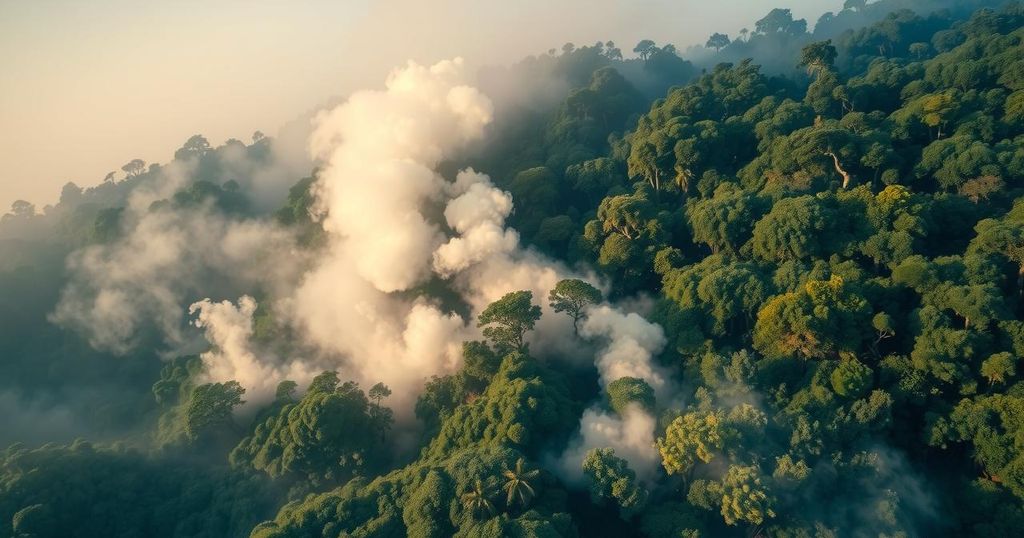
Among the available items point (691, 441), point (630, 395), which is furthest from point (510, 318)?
point (691, 441)

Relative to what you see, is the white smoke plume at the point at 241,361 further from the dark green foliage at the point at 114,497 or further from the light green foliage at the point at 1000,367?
the light green foliage at the point at 1000,367

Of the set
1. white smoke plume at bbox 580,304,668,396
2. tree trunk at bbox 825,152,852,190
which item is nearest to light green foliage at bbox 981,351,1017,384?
white smoke plume at bbox 580,304,668,396

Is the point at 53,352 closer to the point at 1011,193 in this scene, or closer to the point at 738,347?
the point at 738,347

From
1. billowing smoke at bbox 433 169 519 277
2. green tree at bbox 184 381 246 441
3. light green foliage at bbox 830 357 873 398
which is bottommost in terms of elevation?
light green foliage at bbox 830 357 873 398

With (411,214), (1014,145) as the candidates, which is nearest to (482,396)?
(411,214)

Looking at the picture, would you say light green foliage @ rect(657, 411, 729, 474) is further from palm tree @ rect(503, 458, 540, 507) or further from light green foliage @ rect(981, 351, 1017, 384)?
light green foliage @ rect(981, 351, 1017, 384)

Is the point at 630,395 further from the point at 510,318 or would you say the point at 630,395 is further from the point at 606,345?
the point at 510,318
